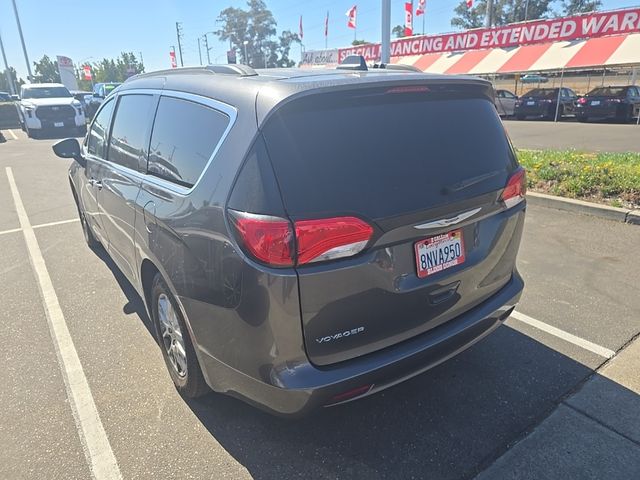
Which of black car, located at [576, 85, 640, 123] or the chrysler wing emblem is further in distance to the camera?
black car, located at [576, 85, 640, 123]

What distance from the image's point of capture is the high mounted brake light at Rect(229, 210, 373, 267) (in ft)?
6.30

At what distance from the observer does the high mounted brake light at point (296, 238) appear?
1.92 meters

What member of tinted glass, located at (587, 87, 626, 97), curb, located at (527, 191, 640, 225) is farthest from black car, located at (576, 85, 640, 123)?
curb, located at (527, 191, 640, 225)

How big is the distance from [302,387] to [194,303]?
2.37ft

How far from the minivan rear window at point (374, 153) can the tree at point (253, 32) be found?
9749cm

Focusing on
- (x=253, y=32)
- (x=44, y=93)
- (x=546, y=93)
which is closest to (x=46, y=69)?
(x=253, y=32)

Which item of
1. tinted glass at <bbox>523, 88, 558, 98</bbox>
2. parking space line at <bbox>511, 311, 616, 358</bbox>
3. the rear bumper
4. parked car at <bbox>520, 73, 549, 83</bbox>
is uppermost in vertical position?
the rear bumper

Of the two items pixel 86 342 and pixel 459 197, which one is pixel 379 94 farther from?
pixel 86 342

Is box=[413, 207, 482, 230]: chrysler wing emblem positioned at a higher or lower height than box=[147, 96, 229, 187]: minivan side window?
lower

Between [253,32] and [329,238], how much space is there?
4084 inches

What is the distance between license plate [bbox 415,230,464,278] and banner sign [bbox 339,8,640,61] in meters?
24.2

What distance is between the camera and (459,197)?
2.34 m

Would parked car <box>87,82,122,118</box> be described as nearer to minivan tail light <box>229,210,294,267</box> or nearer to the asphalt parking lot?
the asphalt parking lot

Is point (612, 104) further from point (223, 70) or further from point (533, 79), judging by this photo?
point (533, 79)
